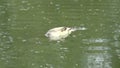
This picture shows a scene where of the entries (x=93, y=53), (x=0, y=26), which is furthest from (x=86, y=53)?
(x=0, y=26)

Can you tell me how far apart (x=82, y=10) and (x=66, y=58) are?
20.0 feet

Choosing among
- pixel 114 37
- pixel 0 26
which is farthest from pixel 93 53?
pixel 0 26

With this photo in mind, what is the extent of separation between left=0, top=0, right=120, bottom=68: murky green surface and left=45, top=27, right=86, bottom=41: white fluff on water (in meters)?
0.25

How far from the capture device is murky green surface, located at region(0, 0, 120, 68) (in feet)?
49.2

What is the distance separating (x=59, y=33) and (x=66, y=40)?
1.00 m

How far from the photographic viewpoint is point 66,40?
17.0 meters

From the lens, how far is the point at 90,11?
68.1ft

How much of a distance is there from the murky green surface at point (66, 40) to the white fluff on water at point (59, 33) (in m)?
0.25

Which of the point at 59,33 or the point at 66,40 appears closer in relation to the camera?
the point at 66,40

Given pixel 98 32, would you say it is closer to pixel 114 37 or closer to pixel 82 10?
pixel 114 37

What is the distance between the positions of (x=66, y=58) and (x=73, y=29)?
2984mm

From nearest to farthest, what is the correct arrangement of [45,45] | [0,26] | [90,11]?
1. [45,45]
2. [0,26]
3. [90,11]

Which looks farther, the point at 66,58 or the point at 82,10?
the point at 82,10

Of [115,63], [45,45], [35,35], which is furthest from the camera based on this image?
[35,35]
